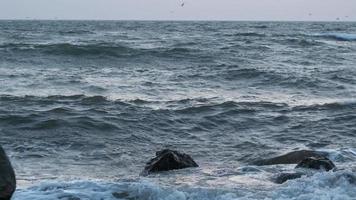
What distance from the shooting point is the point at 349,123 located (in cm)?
1318

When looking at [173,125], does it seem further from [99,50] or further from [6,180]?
[99,50]

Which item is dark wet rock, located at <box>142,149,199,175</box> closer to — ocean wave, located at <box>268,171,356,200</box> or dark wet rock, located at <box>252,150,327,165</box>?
dark wet rock, located at <box>252,150,327,165</box>

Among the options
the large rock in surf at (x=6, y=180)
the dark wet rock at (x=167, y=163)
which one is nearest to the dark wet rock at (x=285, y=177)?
the dark wet rock at (x=167, y=163)

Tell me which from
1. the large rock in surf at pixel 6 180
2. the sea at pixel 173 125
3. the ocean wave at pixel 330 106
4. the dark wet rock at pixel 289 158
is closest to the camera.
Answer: the large rock in surf at pixel 6 180

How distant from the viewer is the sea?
7.36 meters

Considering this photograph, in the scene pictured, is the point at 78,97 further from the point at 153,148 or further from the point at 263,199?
the point at 263,199

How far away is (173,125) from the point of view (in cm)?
1292

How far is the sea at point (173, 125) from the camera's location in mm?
7355

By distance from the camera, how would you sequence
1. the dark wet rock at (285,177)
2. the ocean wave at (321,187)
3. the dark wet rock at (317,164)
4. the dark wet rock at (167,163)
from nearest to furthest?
the ocean wave at (321,187), the dark wet rock at (285,177), the dark wet rock at (317,164), the dark wet rock at (167,163)

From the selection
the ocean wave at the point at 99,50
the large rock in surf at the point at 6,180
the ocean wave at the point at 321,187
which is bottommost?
the ocean wave at the point at 99,50

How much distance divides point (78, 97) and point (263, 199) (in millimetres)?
9985

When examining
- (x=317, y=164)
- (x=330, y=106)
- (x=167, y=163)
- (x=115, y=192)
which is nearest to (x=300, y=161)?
(x=317, y=164)

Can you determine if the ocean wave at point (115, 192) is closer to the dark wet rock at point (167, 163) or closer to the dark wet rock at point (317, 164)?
the dark wet rock at point (167, 163)

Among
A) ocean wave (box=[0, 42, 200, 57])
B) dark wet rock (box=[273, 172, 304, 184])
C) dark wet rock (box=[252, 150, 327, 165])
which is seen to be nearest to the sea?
dark wet rock (box=[273, 172, 304, 184])
